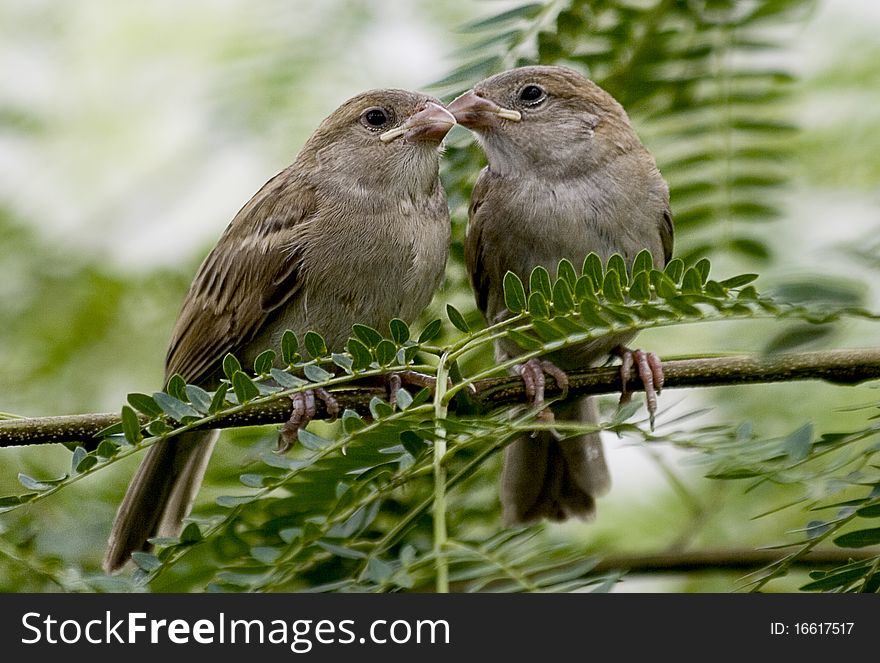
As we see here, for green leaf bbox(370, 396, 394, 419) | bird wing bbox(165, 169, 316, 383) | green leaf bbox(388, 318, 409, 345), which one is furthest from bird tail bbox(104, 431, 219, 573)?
green leaf bbox(370, 396, 394, 419)

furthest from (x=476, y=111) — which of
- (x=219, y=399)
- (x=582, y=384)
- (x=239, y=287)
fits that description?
(x=219, y=399)

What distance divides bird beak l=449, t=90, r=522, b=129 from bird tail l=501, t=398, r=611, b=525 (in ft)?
3.76

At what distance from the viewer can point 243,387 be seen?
2.63 metres

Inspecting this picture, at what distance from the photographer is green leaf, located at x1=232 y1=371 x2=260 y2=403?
8.60 feet

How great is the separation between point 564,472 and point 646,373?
1247 mm

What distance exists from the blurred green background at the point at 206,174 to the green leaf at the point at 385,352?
1.01 meters

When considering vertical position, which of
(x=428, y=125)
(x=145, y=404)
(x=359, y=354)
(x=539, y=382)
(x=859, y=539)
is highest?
(x=428, y=125)

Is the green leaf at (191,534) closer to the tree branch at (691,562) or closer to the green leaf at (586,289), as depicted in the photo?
the green leaf at (586,289)

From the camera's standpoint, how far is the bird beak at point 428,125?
446 centimetres

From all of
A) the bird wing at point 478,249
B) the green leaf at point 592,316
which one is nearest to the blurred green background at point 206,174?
the bird wing at point 478,249

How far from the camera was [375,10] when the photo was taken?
5.00 m

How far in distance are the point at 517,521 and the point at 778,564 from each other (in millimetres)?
1865

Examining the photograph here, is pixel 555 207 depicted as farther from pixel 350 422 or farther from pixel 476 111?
pixel 350 422

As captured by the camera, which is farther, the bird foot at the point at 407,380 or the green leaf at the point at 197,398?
the bird foot at the point at 407,380
